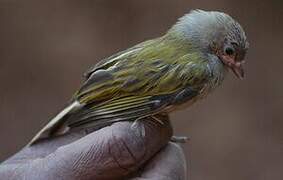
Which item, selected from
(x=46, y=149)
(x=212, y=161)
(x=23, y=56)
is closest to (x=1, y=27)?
(x=23, y=56)

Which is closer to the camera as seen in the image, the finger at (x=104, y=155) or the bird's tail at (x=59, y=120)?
the finger at (x=104, y=155)

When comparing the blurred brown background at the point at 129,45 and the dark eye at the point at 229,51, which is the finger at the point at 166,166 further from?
the blurred brown background at the point at 129,45

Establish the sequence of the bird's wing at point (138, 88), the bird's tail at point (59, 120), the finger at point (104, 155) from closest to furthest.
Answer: the finger at point (104, 155)
the bird's wing at point (138, 88)
the bird's tail at point (59, 120)

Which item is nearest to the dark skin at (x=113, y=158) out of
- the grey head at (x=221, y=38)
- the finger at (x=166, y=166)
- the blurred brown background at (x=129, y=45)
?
the finger at (x=166, y=166)

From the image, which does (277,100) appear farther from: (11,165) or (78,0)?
(11,165)

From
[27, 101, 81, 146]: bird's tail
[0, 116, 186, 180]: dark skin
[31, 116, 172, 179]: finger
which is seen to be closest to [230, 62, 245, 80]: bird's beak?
[0, 116, 186, 180]: dark skin

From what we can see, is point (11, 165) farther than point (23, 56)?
No

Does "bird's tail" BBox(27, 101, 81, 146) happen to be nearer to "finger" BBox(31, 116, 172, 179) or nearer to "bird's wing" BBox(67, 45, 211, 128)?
"bird's wing" BBox(67, 45, 211, 128)
